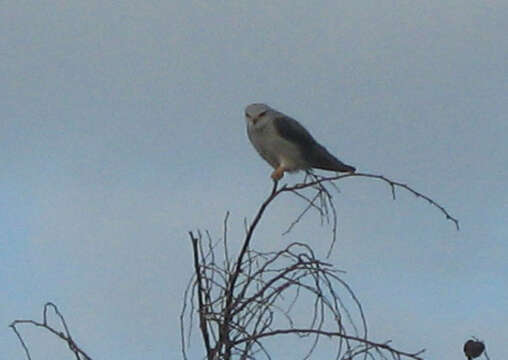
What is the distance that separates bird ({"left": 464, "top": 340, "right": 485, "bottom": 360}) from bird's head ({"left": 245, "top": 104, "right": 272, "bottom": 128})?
13.7 feet

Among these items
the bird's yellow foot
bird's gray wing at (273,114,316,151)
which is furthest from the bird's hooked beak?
the bird's yellow foot

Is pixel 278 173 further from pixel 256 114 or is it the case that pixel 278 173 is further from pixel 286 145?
pixel 256 114

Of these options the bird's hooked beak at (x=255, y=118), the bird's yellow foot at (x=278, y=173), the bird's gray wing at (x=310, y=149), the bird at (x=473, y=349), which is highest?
the bird's hooked beak at (x=255, y=118)

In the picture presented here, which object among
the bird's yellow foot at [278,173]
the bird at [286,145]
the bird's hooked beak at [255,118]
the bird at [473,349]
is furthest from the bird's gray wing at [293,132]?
the bird at [473,349]

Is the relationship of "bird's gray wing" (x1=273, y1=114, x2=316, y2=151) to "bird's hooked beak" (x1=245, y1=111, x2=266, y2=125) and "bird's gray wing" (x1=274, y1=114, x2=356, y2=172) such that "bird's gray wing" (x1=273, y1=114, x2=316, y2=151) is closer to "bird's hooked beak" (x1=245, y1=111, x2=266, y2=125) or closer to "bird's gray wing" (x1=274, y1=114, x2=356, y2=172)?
"bird's gray wing" (x1=274, y1=114, x2=356, y2=172)

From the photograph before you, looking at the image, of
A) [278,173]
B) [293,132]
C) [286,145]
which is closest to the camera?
[278,173]

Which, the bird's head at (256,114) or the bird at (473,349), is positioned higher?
the bird's head at (256,114)

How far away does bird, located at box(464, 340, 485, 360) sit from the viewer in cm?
265

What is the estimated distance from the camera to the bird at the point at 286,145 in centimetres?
649

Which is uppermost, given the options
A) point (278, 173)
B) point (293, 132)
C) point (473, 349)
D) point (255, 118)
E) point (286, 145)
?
point (255, 118)

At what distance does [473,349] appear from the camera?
105 inches

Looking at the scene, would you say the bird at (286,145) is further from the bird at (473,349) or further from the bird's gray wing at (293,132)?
the bird at (473,349)

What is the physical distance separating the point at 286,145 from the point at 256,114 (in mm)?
397

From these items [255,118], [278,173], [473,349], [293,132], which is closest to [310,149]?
[293,132]
